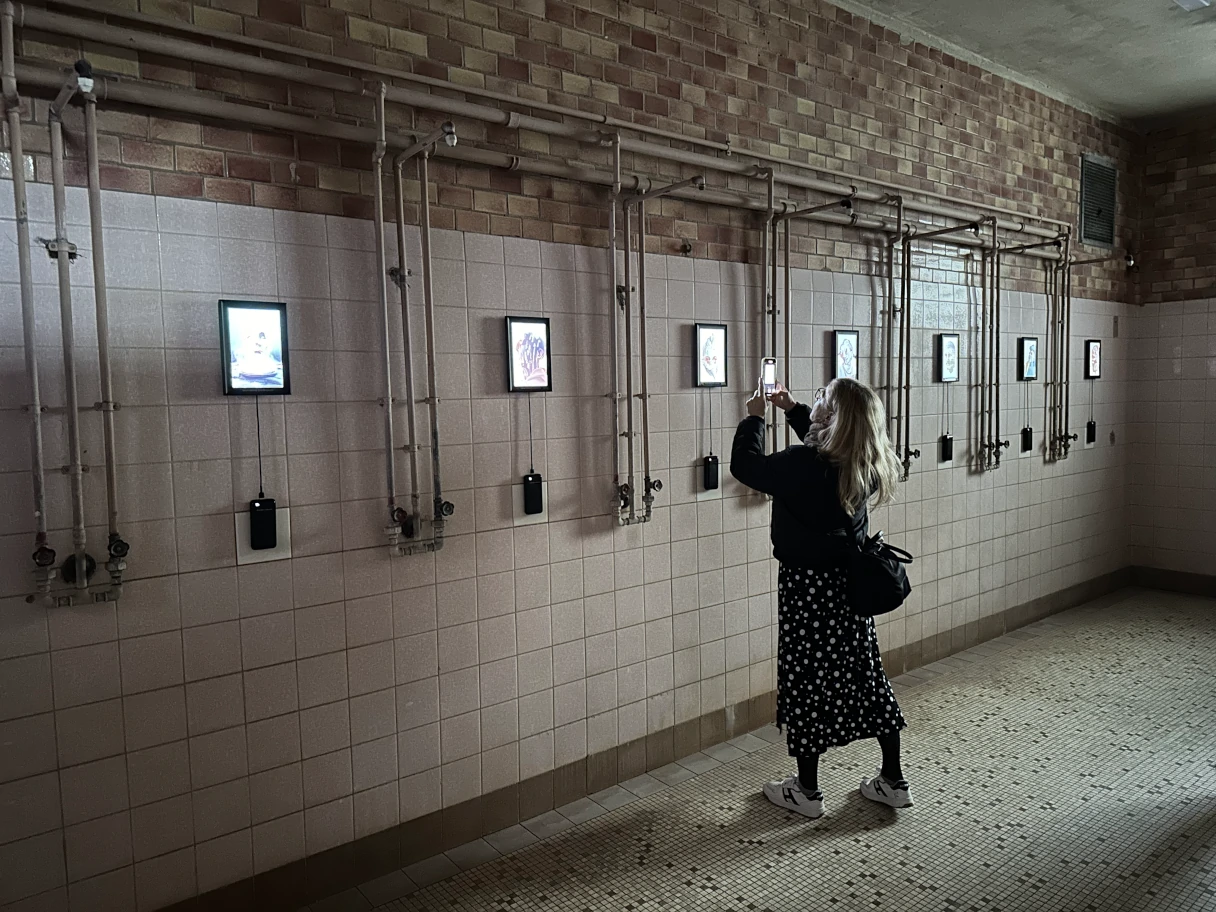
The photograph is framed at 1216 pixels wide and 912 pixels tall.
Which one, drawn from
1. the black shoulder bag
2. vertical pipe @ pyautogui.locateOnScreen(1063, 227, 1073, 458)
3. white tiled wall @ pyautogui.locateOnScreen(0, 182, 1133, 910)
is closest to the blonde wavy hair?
the black shoulder bag

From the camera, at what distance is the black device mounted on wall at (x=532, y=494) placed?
10.8ft

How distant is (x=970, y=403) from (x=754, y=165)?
7.91 ft

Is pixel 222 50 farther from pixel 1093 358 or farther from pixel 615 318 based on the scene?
pixel 1093 358

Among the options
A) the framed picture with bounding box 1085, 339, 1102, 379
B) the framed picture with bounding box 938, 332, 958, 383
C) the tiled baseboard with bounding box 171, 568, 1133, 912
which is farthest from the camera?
the framed picture with bounding box 1085, 339, 1102, 379

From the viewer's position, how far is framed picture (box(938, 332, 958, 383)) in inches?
202

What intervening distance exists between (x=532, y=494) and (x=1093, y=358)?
206 inches

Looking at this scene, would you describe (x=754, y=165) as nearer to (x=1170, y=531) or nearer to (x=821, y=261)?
(x=821, y=261)

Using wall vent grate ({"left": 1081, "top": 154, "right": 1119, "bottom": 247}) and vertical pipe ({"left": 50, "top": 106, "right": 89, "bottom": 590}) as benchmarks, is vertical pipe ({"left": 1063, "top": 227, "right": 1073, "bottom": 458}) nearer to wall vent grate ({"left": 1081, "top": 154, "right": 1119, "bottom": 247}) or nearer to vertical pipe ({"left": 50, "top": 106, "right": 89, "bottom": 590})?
wall vent grate ({"left": 1081, "top": 154, "right": 1119, "bottom": 247})

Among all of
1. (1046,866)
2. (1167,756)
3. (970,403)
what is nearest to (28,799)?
(1046,866)

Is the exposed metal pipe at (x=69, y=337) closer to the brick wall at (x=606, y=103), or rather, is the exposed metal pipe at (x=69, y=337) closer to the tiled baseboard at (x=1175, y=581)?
the brick wall at (x=606, y=103)

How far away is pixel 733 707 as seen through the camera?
4.11 meters

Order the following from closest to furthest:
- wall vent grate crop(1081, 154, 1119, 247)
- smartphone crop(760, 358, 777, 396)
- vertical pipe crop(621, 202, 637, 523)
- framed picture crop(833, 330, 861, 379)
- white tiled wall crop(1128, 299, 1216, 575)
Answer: vertical pipe crop(621, 202, 637, 523) < smartphone crop(760, 358, 777, 396) < framed picture crop(833, 330, 861, 379) < wall vent grate crop(1081, 154, 1119, 247) < white tiled wall crop(1128, 299, 1216, 575)

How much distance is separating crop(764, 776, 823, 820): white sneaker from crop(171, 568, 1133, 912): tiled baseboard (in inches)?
21.9

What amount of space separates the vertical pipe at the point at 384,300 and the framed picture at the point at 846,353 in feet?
8.30
